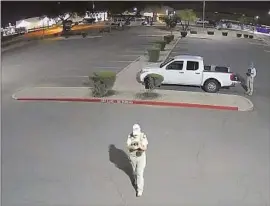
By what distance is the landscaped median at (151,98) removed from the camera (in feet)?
42.6

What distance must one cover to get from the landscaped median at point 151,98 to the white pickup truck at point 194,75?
65cm

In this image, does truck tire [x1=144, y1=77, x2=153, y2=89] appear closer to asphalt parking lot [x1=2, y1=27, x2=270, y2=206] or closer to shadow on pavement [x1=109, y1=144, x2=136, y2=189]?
asphalt parking lot [x1=2, y1=27, x2=270, y2=206]

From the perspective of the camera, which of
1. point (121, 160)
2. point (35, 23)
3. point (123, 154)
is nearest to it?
point (121, 160)

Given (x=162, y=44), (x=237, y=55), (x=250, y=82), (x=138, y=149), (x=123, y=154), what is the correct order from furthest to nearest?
1. (x=162, y=44)
2. (x=237, y=55)
3. (x=250, y=82)
4. (x=123, y=154)
5. (x=138, y=149)

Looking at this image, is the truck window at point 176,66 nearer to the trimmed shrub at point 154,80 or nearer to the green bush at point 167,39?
the trimmed shrub at point 154,80

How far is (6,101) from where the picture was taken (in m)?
14.0

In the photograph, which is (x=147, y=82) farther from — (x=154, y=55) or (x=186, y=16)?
(x=186, y=16)

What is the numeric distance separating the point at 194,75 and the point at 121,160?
689 cm

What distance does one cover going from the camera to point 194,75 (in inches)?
586

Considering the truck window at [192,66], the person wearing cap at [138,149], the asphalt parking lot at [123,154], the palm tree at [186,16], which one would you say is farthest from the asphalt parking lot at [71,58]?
the person wearing cap at [138,149]

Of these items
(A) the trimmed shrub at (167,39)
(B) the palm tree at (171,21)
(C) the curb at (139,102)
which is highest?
(B) the palm tree at (171,21)

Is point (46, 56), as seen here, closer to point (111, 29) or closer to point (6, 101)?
point (111, 29)

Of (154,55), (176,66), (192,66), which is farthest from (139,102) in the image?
(154,55)

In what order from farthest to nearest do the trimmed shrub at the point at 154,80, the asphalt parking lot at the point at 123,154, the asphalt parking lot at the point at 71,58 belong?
1. the asphalt parking lot at the point at 71,58
2. the trimmed shrub at the point at 154,80
3. the asphalt parking lot at the point at 123,154
